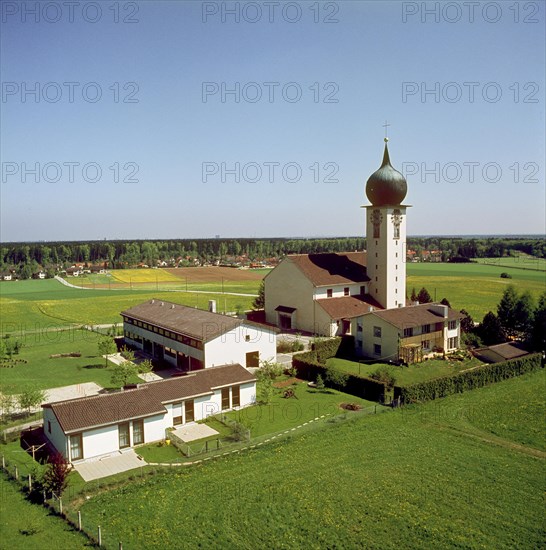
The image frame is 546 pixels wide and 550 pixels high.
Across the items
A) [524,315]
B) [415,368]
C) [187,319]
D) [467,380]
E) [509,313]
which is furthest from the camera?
[509,313]

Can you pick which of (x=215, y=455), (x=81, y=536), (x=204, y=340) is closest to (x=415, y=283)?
(x=204, y=340)

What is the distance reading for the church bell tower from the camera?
4941 cm

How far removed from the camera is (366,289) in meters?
53.0

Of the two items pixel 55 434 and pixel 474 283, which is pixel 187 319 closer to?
pixel 55 434

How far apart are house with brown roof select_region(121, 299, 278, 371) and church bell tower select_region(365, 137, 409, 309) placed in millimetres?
17507

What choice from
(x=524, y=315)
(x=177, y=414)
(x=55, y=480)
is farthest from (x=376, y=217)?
(x=55, y=480)

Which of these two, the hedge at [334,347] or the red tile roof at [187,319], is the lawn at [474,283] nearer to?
the hedge at [334,347]

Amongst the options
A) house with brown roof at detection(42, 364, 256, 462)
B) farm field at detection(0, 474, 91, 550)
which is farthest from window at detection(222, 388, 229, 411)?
farm field at detection(0, 474, 91, 550)

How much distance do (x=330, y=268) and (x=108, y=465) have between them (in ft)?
111

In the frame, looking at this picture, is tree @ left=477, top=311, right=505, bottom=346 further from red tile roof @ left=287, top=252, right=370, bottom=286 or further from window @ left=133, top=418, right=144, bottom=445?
window @ left=133, top=418, right=144, bottom=445

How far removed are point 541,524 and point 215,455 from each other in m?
13.6

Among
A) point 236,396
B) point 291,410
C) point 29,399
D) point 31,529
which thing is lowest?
point 291,410

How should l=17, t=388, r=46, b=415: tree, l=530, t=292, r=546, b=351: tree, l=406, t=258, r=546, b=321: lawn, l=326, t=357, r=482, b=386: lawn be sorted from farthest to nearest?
1. l=406, t=258, r=546, b=321: lawn
2. l=530, t=292, r=546, b=351: tree
3. l=326, t=357, r=482, b=386: lawn
4. l=17, t=388, r=46, b=415: tree

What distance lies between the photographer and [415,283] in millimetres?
100062
